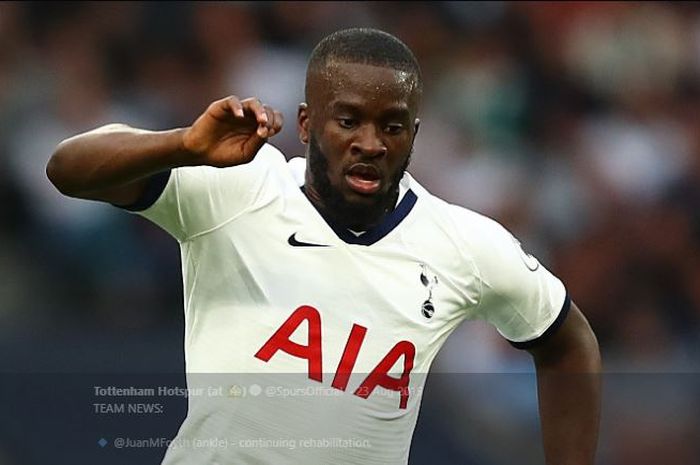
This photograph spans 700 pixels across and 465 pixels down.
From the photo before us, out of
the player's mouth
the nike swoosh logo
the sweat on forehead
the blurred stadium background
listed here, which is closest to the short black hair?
the sweat on forehead

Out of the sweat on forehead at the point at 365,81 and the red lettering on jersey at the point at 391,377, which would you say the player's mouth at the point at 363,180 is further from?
the red lettering on jersey at the point at 391,377

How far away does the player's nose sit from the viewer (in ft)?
9.54

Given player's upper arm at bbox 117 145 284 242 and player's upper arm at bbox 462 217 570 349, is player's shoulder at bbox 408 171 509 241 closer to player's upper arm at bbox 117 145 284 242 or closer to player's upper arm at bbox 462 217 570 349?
player's upper arm at bbox 462 217 570 349

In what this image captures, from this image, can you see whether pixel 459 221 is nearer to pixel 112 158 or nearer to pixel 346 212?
pixel 346 212

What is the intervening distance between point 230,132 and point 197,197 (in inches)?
13.7

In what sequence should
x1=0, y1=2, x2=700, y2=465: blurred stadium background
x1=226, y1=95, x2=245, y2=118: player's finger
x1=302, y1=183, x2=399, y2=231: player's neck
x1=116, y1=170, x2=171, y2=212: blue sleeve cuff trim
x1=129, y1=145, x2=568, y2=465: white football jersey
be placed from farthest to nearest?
x1=0, y1=2, x2=700, y2=465: blurred stadium background → x1=302, y1=183, x2=399, y2=231: player's neck → x1=129, y1=145, x2=568, y2=465: white football jersey → x1=116, y1=170, x2=171, y2=212: blue sleeve cuff trim → x1=226, y1=95, x2=245, y2=118: player's finger

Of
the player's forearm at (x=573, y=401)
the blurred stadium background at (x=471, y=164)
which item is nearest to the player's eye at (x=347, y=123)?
the player's forearm at (x=573, y=401)

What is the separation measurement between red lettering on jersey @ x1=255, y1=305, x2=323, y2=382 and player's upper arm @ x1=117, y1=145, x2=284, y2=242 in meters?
0.28

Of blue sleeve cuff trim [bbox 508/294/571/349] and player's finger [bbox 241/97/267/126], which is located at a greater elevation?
player's finger [bbox 241/97/267/126]

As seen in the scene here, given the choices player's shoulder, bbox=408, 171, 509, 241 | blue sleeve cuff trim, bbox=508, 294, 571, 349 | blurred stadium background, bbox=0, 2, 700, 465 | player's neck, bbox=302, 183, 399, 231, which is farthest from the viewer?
blurred stadium background, bbox=0, 2, 700, 465

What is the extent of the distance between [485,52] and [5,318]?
8.78 feet

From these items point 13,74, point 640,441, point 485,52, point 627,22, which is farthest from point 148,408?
point 627,22

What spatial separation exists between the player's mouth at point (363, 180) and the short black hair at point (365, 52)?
9.8 inches

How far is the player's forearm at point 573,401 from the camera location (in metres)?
3.50
